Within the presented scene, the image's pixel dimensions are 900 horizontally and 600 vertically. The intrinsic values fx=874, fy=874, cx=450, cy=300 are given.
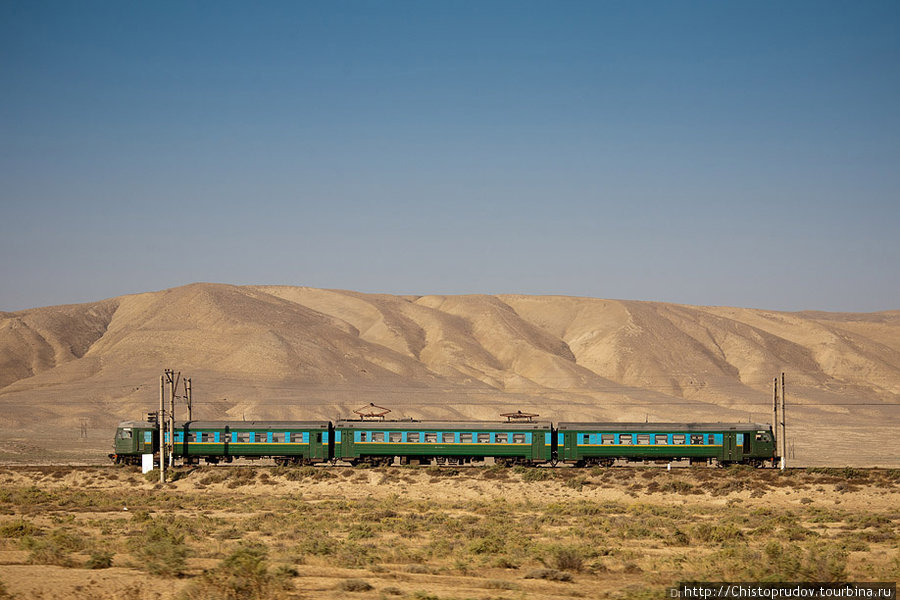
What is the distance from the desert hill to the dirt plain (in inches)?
1020

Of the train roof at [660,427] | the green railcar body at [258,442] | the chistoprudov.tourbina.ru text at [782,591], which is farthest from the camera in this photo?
the green railcar body at [258,442]

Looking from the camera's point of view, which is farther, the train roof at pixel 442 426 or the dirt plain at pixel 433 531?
the train roof at pixel 442 426

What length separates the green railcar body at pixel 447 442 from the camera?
5216 cm

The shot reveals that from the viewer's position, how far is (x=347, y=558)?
2522 centimetres

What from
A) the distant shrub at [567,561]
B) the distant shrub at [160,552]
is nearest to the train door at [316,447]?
the distant shrub at [160,552]

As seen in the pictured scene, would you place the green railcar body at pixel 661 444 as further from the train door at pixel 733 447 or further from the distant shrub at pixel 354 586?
the distant shrub at pixel 354 586

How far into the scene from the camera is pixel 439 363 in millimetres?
147500

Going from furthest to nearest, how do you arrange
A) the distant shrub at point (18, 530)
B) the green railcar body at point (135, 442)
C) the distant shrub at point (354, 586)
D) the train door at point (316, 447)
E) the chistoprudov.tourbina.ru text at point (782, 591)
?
the green railcar body at point (135, 442), the train door at point (316, 447), the distant shrub at point (18, 530), the distant shrub at point (354, 586), the chistoprudov.tourbina.ru text at point (782, 591)

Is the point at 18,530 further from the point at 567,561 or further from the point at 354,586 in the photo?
the point at 567,561

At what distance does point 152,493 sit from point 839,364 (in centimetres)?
14085

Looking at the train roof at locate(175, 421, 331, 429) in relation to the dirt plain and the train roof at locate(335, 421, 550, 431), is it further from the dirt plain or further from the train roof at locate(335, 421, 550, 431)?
the dirt plain

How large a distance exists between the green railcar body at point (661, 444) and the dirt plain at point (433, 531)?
7.67 ft

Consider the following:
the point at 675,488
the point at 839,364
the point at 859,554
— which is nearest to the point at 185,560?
the point at 859,554

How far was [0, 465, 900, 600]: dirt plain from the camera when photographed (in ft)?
71.2
